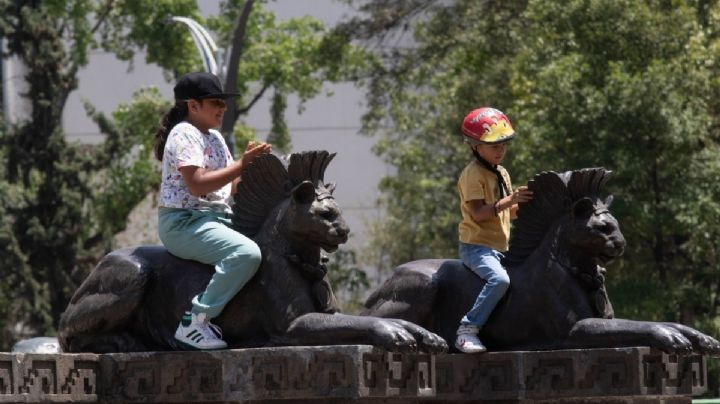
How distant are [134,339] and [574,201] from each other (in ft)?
9.59

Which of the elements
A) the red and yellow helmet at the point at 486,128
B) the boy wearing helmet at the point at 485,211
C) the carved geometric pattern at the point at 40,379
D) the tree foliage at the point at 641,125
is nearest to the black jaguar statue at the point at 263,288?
the carved geometric pattern at the point at 40,379

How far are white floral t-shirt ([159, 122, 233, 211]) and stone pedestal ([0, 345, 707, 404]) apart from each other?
3.01 feet

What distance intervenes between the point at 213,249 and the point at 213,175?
1.39 feet

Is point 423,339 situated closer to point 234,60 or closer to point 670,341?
point 670,341

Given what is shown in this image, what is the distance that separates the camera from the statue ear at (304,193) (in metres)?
9.94

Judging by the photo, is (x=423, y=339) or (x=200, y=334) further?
(x=200, y=334)

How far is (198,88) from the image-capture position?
405 inches

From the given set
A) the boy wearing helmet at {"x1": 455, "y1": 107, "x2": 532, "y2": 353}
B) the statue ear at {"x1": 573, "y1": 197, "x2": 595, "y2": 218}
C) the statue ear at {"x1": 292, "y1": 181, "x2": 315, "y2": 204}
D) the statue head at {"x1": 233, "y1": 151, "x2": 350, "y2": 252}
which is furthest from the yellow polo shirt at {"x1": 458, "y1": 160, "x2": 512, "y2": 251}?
A: the statue ear at {"x1": 292, "y1": 181, "x2": 315, "y2": 204}

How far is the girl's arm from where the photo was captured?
9906mm

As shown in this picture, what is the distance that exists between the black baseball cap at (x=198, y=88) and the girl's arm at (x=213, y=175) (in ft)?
1.62

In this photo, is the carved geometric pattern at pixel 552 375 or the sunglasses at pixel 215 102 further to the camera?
the carved geometric pattern at pixel 552 375

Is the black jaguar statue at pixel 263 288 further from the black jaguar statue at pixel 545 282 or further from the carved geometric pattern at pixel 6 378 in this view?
the black jaguar statue at pixel 545 282

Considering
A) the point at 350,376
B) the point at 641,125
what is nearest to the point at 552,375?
the point at 350,376

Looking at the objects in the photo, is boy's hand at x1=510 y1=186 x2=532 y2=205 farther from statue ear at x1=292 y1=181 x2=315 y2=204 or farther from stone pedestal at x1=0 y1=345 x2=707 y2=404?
statue ear at x1=292 y1=181 x2=315 y2=204
